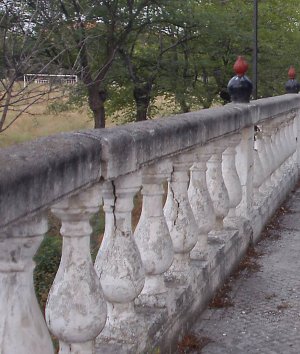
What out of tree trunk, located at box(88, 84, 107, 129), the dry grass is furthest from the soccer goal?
the dry grass

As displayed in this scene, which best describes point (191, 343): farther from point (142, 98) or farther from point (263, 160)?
point (142, 98)

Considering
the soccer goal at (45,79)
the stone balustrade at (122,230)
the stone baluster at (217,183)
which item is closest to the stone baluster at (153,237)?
the stone balustrade at (122,230)

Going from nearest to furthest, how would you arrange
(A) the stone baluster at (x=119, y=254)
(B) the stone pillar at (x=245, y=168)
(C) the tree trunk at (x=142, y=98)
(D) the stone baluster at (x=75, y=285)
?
(D) the stone baluster at (x=75, y=285) → (A) the stone baluster at (x=119, y=254) → (B) the stone pillar at (x=245, y=168) → (C) the tree trunk at (x=142, y=98)

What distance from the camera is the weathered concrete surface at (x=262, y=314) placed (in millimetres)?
3586

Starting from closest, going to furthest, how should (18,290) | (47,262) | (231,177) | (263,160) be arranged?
(18,290), (231,177), (263,160), (47,262)

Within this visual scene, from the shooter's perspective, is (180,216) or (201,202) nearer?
(180,216)

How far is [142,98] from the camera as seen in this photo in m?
16.8

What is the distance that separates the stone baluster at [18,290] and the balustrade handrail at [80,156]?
101mm

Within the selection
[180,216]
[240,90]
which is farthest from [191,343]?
[240,90]

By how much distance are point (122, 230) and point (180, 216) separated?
3.01 feet

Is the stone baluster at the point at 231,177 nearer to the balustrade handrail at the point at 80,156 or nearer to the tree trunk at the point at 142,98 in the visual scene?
the balustrade handrail at the point at 80,156

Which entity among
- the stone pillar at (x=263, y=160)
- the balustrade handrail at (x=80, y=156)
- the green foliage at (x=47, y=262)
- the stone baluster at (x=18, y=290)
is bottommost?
the green foliage at (x=47, y=262)

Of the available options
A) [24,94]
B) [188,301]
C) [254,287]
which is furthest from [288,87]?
[188,301]

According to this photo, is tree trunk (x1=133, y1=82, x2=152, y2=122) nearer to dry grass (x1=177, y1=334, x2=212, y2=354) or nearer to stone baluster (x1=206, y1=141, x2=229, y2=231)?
stone baluster (x1=206, y1=141, x2=229, y2=231)
